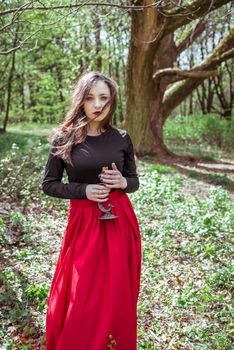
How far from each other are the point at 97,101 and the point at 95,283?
3.75 feet

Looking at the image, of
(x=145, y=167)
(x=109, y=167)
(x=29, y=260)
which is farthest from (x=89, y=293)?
(x=145, y=167)

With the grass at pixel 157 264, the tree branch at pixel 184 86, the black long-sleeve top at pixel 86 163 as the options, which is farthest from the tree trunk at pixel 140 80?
the black long-sleeve top at pixel 86 163

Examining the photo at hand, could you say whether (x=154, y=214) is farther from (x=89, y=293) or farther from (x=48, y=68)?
(x=48, y=68)

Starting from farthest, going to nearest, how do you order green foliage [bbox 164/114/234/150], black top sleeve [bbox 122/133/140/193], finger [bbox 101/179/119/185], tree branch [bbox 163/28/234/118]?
1. green foliage [bbox 164/114/234/150]
2. tree branch [bbox 163/28/234/118]
3. black top sleeve [bbox 122/133/140/193]
4. finger [bbox 101/179/119/185]

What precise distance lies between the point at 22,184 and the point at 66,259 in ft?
15.3

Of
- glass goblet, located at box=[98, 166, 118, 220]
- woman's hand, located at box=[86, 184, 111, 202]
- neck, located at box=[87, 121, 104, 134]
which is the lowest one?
glass goblet, located at box=[98, 166, 118, 220]

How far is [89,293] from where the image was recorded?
2.45 meters

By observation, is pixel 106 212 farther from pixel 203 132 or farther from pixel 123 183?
pixel 203 132

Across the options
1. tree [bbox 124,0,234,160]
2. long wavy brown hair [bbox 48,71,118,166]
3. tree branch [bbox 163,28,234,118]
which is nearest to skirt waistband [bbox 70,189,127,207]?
long wavy brown hair [bbox 48,71,118,166]

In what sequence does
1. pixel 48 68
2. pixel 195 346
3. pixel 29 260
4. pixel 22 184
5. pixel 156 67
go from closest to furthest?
pixel 195 346, pixel 29 260, pixel 22 184, pixel 156 67, pixel 48 68

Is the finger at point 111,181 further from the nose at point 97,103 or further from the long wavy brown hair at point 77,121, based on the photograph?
the nose at point 97,103

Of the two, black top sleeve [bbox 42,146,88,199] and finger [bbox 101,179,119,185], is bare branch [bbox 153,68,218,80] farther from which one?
finger [bbox 101,179,119,185]

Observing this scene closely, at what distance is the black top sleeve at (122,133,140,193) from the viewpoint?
8.72ft

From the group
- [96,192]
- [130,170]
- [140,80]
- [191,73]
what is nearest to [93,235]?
[96,192]
